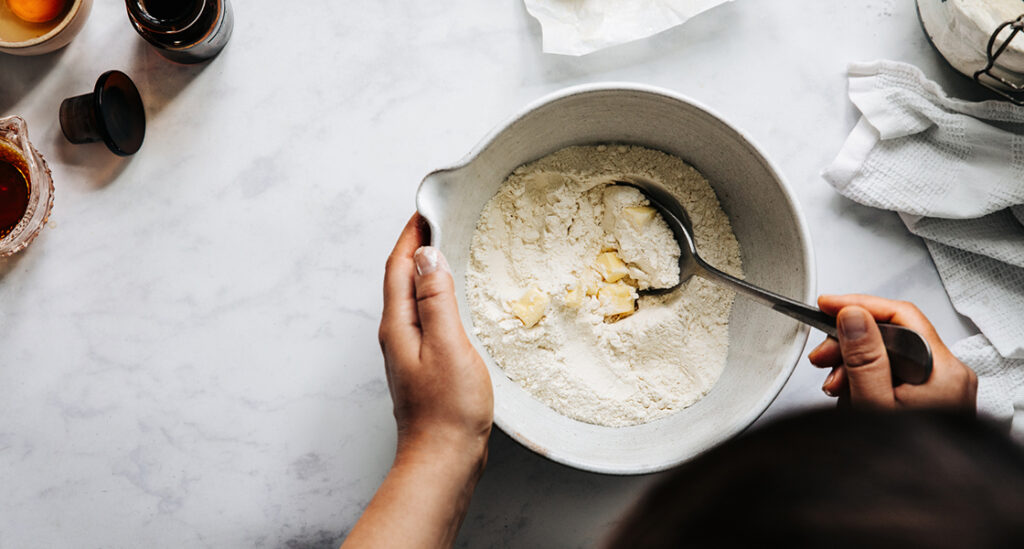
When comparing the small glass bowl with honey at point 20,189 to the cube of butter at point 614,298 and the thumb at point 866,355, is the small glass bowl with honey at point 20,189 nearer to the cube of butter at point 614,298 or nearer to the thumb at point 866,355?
the cube of butter at point 614,298

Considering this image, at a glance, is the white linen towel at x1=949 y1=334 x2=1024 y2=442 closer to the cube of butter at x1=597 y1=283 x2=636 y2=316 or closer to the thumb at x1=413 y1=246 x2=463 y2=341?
the cube of butter at x1=597 y1=283 x2=636 y2=316

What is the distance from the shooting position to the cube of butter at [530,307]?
2.61ft

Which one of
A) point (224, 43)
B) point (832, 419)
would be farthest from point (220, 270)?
point (832, 419)

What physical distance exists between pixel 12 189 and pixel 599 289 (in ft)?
2.64

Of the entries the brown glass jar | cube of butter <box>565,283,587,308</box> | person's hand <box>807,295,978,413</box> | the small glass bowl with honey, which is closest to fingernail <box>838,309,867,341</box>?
person's hand <box>807,295,978,413</box>

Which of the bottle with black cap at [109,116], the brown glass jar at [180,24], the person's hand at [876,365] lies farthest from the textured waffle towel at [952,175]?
the bottle with black cap at [109,116]

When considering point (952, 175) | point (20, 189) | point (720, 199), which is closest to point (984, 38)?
point (952, 175)

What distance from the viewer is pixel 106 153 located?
0.92m

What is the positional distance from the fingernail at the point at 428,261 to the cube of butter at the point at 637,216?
262 mm

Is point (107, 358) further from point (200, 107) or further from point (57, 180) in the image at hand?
point (200, 107)

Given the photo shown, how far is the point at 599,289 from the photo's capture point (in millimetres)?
831

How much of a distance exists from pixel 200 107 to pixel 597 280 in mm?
598

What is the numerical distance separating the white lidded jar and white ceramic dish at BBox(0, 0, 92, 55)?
1117 millimetres

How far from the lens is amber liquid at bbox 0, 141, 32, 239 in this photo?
89cm
